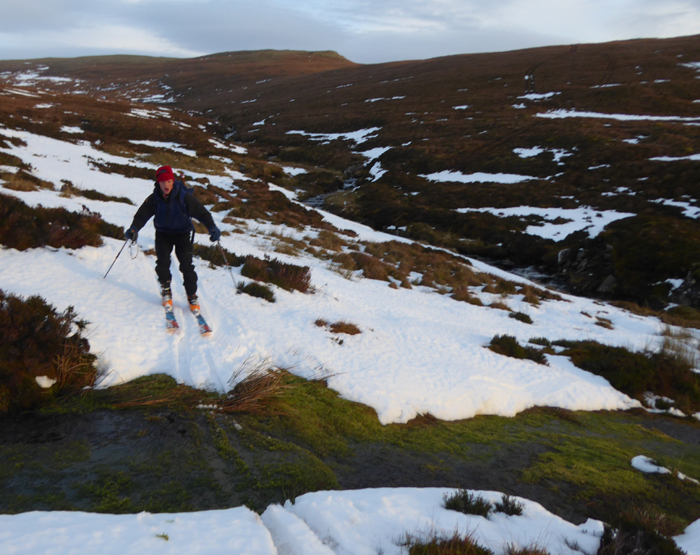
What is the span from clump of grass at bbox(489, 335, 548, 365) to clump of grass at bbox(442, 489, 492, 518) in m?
4.31

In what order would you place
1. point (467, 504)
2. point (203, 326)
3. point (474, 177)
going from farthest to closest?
1. point (474, 177)
2. point (203, 326)
3. point (467, 504)

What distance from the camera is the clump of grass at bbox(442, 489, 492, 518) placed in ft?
9.37

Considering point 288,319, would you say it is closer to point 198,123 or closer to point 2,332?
point 2,332

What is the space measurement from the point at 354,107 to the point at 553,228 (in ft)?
137

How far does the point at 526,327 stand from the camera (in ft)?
31.4

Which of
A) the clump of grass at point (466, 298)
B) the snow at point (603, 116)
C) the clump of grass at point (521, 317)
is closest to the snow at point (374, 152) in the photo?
the snow at point (603, 116)

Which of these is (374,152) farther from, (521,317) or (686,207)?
(521,317)

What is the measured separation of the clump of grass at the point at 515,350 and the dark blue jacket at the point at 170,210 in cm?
529

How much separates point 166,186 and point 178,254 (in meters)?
0.94

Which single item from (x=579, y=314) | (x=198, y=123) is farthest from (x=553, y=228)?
(x=198, y=123)

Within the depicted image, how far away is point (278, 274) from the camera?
311 inches

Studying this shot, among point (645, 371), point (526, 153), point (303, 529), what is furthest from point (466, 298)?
point (526, 153)

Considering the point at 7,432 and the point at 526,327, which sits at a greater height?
the point at 7,432

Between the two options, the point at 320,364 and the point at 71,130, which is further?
the point at 71,130
